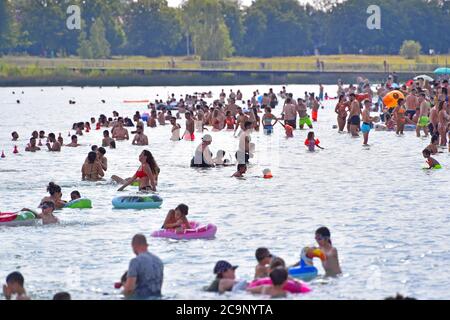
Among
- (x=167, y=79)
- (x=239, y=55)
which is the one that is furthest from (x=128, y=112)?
(x=239, y=55)

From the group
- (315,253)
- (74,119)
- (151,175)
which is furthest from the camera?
(74,119)

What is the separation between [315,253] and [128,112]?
6885 cm

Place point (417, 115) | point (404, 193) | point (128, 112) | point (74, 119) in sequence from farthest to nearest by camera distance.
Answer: point (128, 112) < point (74, 119) < point (417, 115) < point (404, 193)

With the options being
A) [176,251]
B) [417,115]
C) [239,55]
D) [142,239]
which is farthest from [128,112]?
[239,55]

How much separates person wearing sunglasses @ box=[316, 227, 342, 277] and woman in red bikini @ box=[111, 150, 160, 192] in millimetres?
9127

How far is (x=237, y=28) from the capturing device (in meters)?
181

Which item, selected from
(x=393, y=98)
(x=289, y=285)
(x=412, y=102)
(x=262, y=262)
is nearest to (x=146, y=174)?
(x=262, y=262)

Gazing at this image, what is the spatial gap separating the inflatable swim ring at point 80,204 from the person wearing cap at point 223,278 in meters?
9.26

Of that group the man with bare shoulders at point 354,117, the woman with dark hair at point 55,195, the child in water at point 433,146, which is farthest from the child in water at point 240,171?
the man with bare shoulders at point 354,117

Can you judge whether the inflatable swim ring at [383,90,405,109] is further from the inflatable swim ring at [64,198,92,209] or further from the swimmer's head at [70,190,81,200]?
the swimmer's head at [70,190,81,200]

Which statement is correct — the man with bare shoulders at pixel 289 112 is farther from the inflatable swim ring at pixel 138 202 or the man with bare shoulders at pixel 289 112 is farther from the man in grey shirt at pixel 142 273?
the man in grey shirt at pixel 142 273

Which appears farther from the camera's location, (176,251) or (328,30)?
(328,30)
